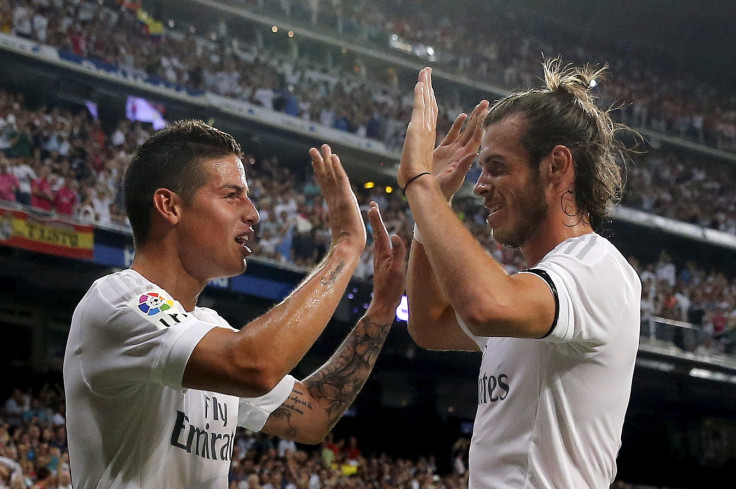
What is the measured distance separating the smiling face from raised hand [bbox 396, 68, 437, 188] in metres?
0.59

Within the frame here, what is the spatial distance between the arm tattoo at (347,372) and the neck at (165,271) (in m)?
0.80

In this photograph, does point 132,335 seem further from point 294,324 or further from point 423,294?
point 423,294

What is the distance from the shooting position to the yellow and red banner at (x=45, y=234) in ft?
38.8

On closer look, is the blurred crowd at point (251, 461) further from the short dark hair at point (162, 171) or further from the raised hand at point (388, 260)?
the short dark hair at point (162, 171)

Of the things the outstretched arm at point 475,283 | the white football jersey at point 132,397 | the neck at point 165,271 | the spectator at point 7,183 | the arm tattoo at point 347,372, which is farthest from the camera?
the spectator at point 7,183

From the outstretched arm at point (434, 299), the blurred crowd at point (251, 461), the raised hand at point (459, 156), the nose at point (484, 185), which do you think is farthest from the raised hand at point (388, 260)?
the blurred crowd at point (251, 461)

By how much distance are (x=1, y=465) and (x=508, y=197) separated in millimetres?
7844

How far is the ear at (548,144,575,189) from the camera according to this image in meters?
2.53

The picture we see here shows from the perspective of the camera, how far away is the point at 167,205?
107 inches

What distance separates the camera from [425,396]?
19828 millimetres

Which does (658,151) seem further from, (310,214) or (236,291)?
(236,291)

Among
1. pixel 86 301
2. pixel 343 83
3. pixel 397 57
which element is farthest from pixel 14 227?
pixel 397 57

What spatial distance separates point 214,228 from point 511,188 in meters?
0.96

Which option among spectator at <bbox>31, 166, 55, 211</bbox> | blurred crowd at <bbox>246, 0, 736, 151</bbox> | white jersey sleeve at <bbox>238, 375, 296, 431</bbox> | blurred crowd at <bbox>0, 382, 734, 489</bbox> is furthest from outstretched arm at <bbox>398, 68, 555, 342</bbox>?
blurred crowd at <bbox>246, 0, 736, 151</bbox>
